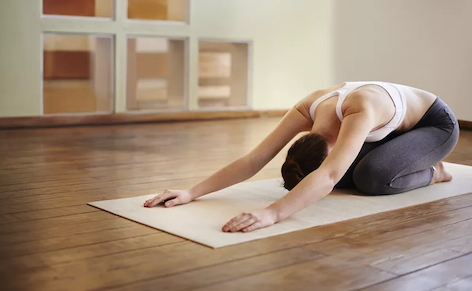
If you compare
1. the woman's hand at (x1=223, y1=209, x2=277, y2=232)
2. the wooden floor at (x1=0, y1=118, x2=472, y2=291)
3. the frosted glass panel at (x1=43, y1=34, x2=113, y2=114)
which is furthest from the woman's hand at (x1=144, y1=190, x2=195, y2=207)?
the frosted glass panel at (x1=43, y1=34, x2=113, y2=114)

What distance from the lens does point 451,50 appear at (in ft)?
18.1

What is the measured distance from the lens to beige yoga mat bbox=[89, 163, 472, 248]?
6.94 feet

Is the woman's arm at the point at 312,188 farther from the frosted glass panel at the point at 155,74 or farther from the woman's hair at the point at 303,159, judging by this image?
the frosted glass panel at the point at 155,74

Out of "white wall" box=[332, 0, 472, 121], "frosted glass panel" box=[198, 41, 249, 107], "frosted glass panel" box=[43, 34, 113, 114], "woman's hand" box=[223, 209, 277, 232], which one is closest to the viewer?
"woman's hand" box=[223, 209, 277, 232]

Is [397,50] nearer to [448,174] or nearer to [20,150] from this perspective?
[448,174]

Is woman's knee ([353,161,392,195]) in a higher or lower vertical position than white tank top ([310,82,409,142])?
lower

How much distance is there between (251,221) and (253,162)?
0.40 m

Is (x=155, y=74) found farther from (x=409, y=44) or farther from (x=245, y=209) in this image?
(x=245, y=209)

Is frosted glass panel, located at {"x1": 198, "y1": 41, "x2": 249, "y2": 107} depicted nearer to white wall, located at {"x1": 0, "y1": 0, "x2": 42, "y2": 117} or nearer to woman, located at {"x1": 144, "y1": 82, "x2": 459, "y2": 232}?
white wall, located at {"x1": 0, "y1": 0, "x2": 42, "y2": 117}

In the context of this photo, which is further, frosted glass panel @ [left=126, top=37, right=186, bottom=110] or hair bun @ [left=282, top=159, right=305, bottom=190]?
frosted glass panel @ [left=126, top=37, right=186, bottom=110]

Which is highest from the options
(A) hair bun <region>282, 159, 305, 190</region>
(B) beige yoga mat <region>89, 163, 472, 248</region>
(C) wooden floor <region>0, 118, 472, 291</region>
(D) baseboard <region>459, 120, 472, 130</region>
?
(A) hair bun <region>282, 159, 305, 190</region>

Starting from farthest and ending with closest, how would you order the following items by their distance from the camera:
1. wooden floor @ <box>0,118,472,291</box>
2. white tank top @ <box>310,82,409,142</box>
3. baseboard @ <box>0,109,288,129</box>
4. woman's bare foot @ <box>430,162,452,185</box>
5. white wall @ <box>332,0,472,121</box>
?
white wall @ <box>332,0,472,121</box>
baseboard @ <box>0,109,288,129</box>
woman's bare foot @ <box>430,162,452,185</box>
white tank top @ <box>310,82,409,142</box>
wooden floor @ <box>0,118,472,291</box>

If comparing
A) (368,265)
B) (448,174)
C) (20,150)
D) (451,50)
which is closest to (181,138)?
(20,150)

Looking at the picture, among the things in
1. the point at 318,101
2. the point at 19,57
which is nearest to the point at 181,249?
the point at 318,101
